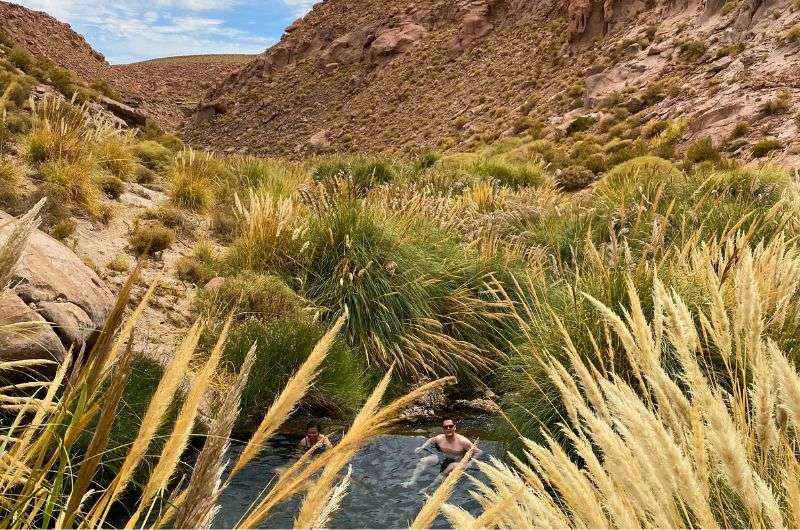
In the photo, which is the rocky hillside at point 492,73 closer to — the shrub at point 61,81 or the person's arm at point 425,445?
the person's arm at point 425,445

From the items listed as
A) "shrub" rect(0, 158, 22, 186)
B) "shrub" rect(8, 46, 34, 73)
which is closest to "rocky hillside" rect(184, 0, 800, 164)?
"shrub" rect(0, 158, 22, 186)

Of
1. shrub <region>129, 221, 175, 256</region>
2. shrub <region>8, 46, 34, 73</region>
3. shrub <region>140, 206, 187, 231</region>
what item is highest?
shrub <region>8, 46, 34, 73</region>

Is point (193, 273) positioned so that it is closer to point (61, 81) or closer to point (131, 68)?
point (61, 81)

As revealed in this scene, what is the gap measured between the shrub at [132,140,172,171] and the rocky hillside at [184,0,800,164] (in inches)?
589

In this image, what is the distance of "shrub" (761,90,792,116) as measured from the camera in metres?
19.7

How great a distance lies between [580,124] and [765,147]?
936 centimetres

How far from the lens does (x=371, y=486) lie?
215 inches

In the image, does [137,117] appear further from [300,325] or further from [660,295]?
[660,295]

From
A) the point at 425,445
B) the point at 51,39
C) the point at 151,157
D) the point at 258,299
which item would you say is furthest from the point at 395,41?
the point at 425,445

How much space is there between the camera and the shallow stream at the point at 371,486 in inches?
192

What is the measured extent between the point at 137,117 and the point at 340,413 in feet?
68.1

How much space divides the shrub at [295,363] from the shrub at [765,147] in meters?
15.2

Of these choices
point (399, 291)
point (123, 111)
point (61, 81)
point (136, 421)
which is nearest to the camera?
point (136, 421)

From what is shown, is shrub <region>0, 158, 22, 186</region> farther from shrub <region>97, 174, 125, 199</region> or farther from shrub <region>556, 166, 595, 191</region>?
shrub <region>556, 166, 595, 191</region>
